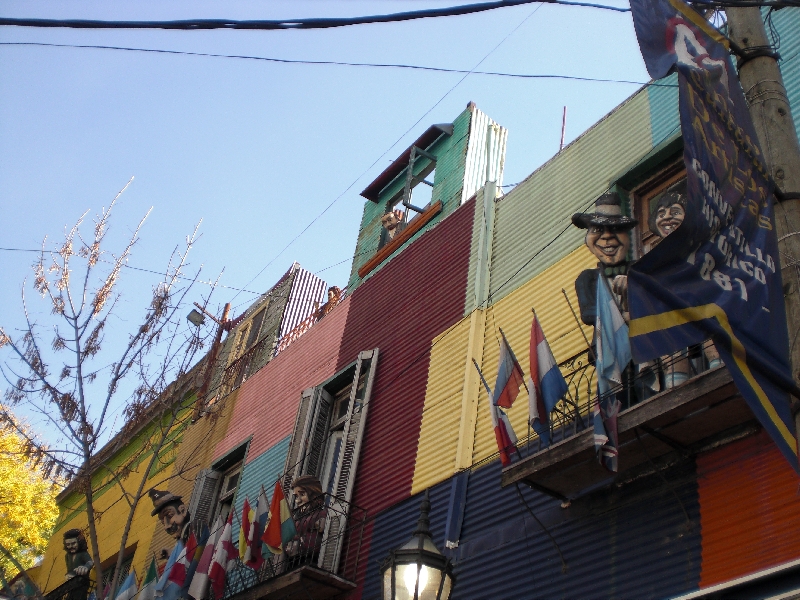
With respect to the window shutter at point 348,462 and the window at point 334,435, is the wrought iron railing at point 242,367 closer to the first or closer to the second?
the window at point 334,435

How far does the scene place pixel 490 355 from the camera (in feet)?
35.0

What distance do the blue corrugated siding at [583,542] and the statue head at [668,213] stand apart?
254 centimetres

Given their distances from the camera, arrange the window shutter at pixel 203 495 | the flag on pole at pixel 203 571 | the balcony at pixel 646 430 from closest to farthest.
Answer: the balcony at pixel 646 430 < the flag on pole at pixel 203 571 < the window shutter at pixel 203 495

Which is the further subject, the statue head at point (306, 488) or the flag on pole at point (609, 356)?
the statue head at point (306, 488)

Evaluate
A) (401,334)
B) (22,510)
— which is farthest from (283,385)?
(22,510)

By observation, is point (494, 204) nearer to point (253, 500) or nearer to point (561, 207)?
point (561, 207)

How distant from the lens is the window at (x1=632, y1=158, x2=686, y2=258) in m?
9.41

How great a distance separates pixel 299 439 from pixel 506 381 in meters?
5.58

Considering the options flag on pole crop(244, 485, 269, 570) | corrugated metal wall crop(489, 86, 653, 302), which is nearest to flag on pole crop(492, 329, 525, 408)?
corrugated metal wall crop(489, 86, 653, 302)

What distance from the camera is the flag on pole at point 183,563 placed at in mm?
11368

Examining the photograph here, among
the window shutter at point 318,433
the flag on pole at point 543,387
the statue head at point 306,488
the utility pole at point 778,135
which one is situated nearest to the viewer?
the utility pole at point 778,135

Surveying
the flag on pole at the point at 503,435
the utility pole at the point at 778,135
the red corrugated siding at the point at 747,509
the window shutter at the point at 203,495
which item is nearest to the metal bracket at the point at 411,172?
the window shutter at the point at 203,495

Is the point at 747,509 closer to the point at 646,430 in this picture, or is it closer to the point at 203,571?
the point at 646,430

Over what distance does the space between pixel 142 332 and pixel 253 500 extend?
3154 mm
